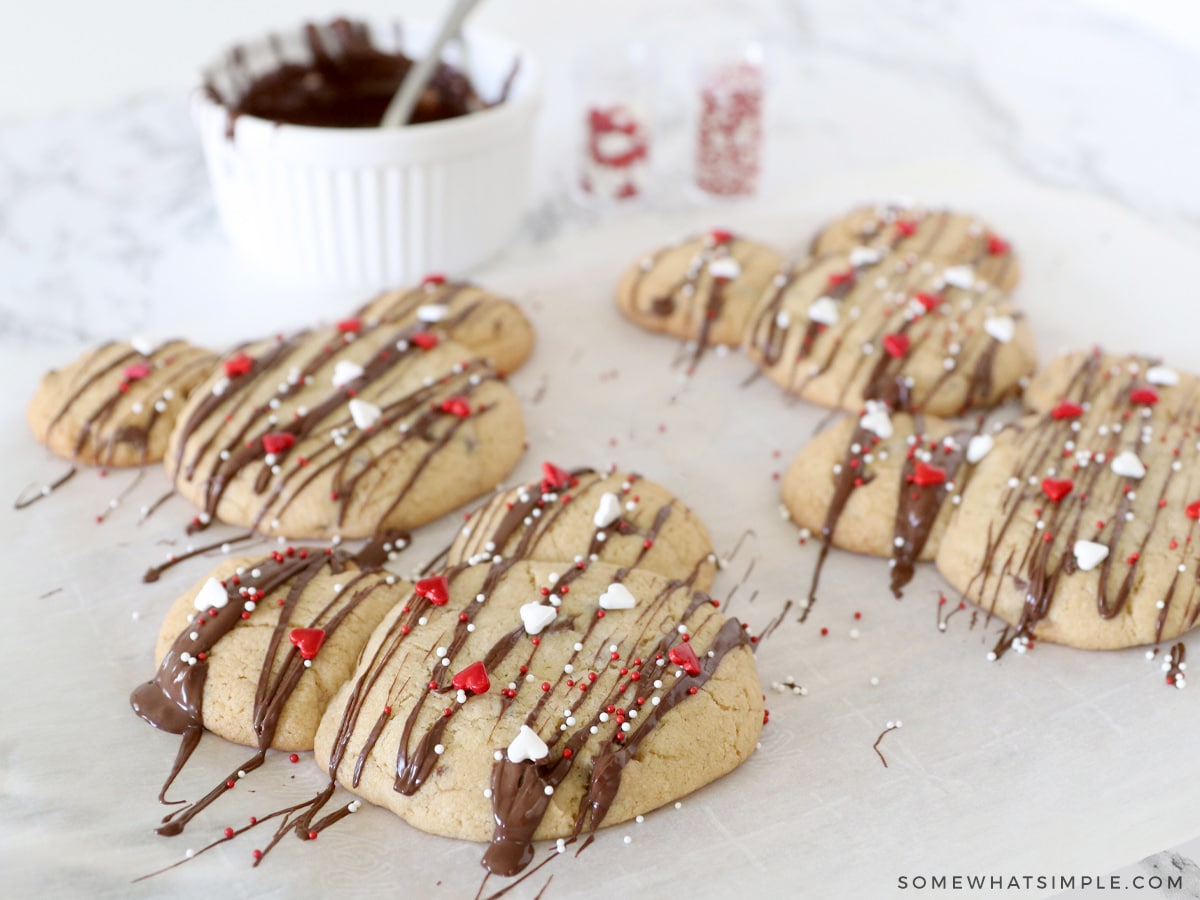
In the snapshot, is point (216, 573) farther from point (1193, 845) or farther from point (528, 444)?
point (1193, 845)

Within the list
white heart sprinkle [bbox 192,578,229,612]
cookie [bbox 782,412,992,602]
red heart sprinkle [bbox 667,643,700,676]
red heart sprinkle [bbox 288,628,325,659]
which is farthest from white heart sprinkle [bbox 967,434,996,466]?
white heart sprinkle [bbox 192,578,229,612]

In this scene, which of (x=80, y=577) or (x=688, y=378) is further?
(x=688, y=378)

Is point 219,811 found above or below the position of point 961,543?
below

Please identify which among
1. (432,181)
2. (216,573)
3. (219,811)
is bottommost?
(219,811)

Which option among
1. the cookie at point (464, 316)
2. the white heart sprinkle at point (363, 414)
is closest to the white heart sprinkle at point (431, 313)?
the cookie at point (464, 316)

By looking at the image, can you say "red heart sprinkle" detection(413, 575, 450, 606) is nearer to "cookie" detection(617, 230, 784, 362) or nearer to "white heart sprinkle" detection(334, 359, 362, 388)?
"white heart sprinkle" detection(334, 359, 362, 388)

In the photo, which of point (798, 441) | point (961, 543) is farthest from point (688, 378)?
point (961, 543)
